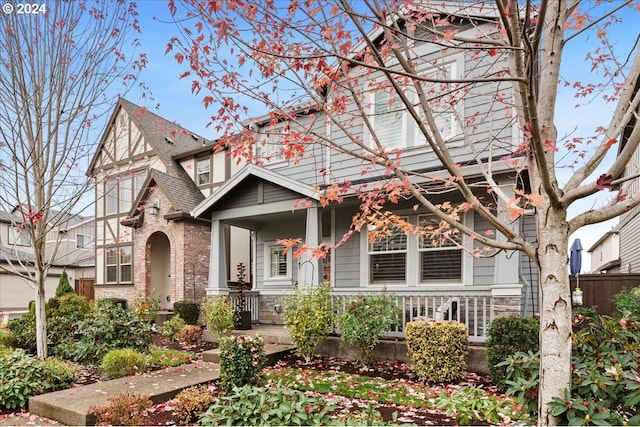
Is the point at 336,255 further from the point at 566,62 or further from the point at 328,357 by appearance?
the point at 566,62

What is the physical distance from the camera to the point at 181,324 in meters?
11.1

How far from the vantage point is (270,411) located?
359cm

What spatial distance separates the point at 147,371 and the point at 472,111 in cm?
804

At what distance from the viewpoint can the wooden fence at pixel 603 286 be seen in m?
9.90

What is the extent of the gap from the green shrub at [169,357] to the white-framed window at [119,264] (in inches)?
399

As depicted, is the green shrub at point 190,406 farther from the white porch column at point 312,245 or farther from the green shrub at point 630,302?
the green shrub at point 630,302

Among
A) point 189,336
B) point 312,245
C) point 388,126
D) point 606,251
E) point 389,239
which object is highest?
point 388,126

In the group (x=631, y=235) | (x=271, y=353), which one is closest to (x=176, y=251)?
(x=271, y=353)

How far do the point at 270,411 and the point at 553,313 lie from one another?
8.07ft

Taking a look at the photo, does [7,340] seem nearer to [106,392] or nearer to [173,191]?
[106,392]

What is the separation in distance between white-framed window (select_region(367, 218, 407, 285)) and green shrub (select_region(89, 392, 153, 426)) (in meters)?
5.95

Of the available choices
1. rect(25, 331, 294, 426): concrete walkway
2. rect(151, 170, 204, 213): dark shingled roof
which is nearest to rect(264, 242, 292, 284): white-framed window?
rect(151, 170, 204, 213): dark shingled roof

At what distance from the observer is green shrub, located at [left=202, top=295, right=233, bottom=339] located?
30.4ft

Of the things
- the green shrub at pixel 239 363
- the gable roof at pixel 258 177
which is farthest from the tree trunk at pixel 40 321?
the gable roof at pixel 258 177
